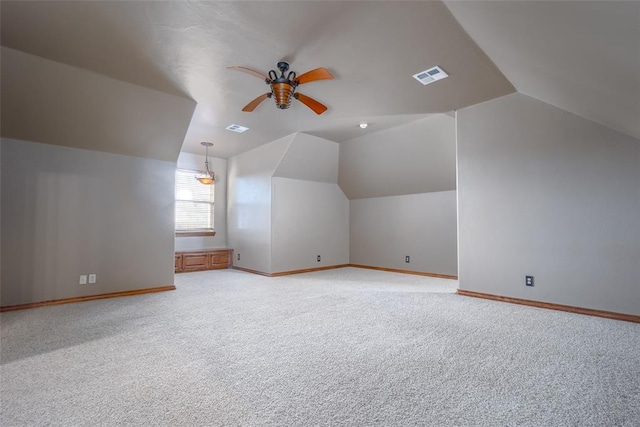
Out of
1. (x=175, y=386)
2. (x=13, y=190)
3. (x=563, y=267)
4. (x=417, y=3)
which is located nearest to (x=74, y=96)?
(x=13, y=190)

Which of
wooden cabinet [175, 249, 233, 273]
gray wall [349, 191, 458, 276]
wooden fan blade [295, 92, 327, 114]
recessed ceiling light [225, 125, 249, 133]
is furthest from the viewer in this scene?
wooden cabinet [175, 249, 233, 273]

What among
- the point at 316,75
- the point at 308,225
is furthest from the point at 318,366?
the point at 308,225

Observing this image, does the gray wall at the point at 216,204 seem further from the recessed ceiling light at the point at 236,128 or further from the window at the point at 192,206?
the recessed ceiling light at the point at 236,128

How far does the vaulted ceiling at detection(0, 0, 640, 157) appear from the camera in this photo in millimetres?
2016

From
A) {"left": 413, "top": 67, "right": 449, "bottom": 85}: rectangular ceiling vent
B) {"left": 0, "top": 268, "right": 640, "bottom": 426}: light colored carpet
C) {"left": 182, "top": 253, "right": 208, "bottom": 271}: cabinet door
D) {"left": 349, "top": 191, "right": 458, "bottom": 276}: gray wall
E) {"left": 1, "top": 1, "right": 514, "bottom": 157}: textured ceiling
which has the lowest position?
{"left": 0, "top": 268, "right": 640, "bottom": 426}: light colored carpet

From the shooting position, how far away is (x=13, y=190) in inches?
149

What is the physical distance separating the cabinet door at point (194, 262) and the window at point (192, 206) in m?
0.54

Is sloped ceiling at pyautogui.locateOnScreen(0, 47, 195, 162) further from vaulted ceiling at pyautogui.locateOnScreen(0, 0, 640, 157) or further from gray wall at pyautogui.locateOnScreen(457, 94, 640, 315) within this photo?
gray wall at pyautogui.locateOnScreen(457, 94, 640, 315)

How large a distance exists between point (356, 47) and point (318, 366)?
108 inches

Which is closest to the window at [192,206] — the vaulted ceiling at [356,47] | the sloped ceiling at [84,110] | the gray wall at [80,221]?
the gray wall at [80,221]

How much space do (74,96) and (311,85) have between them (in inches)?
110

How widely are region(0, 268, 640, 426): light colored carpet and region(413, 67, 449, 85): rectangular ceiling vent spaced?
2647 mm

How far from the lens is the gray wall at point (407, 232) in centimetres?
596

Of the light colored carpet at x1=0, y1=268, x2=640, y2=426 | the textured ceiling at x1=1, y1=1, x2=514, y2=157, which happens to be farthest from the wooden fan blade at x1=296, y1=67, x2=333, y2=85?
the light colored carpet at x1=0, y1=268, x2=640, y2=426
